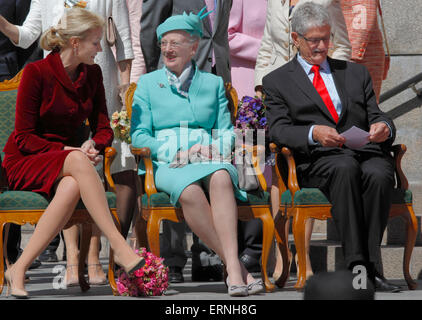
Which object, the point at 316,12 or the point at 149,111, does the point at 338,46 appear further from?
the point at 149,111

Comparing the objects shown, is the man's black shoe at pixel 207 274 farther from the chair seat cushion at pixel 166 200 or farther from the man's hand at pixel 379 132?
the man's hand at pixel 379 132

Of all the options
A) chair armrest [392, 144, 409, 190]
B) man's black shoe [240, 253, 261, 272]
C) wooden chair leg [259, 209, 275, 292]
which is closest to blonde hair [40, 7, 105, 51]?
wooden chair leg [259, 209, 275, 292]

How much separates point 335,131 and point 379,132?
0.87 feet

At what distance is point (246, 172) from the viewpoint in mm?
5336

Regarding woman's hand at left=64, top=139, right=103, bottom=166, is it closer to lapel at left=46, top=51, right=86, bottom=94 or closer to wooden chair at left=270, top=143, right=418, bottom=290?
lapel at left=46, top=51, right=86, bottom=94

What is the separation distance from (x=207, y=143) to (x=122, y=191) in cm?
72

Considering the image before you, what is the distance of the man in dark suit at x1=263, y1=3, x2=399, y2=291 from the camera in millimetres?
5051

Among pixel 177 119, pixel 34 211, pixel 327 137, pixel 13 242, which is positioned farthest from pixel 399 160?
pixel 13 242

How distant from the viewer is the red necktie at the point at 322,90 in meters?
5.45

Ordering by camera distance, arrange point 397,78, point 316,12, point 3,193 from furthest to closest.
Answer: point 397,78 < point 316,12 < point 3,193

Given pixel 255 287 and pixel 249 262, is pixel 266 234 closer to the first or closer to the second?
pixel 255 287

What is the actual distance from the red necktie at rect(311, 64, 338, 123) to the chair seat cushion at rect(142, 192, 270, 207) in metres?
0.66

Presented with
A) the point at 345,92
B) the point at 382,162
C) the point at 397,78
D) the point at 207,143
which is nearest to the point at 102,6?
the point at 207,143

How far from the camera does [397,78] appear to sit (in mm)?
8055
